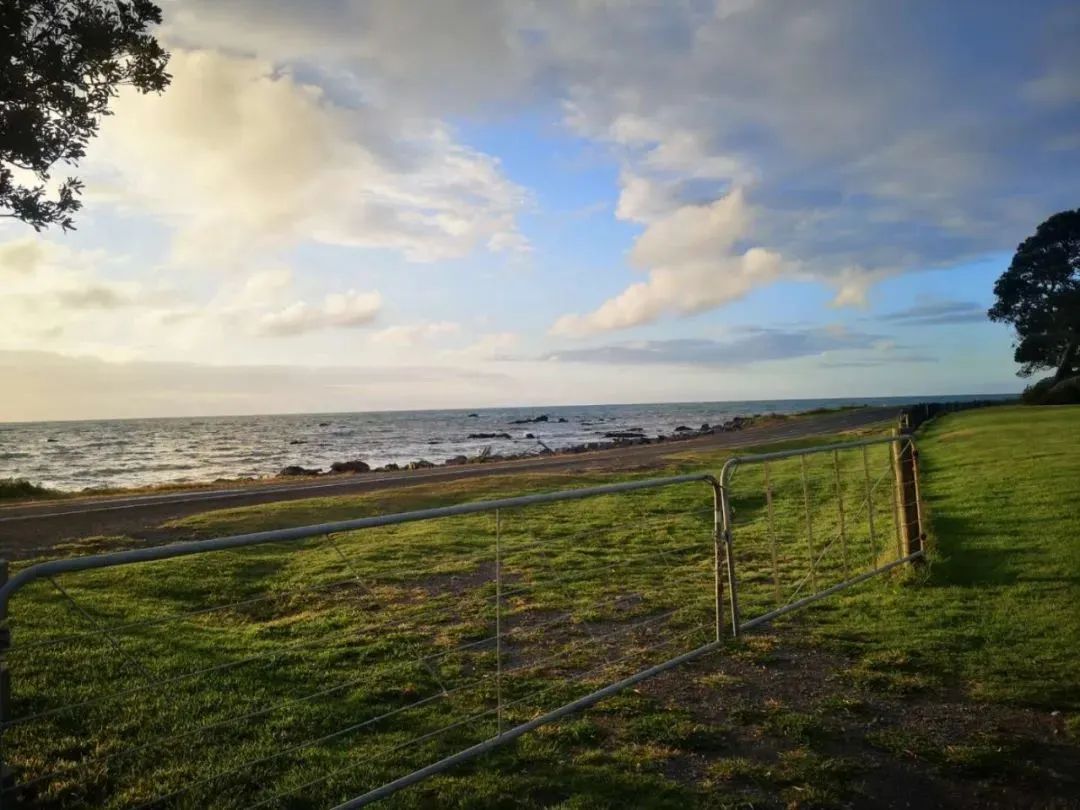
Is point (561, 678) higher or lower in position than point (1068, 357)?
lower

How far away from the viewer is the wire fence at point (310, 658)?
4414 millimetres

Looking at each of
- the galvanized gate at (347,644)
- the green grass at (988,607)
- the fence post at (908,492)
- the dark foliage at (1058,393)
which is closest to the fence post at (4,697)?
the galvanized gate at (347,644)

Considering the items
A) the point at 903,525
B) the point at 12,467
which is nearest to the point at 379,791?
the point at 903,525

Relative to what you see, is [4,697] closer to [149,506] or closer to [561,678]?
[561,678]

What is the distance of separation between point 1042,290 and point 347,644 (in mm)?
67349

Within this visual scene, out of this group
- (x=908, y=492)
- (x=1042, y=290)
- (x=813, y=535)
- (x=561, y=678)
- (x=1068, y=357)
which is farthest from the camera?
(x=1042, y=290)

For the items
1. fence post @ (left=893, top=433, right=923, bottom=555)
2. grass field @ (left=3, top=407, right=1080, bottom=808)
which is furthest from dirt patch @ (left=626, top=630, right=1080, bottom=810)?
fence post @ (left=893, top=433, right=923, bottom=555)

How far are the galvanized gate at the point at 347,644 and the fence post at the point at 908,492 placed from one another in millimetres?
41

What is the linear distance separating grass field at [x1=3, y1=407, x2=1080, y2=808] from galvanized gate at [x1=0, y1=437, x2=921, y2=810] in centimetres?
3

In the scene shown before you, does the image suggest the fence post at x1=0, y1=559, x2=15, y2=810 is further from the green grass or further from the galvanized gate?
the green grass

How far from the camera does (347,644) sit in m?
7.20

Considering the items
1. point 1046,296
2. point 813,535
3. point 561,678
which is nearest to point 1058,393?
point 1046,296

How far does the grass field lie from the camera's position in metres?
4.38

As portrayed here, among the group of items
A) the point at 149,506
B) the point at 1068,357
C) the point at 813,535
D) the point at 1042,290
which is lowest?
the point at 813,535
